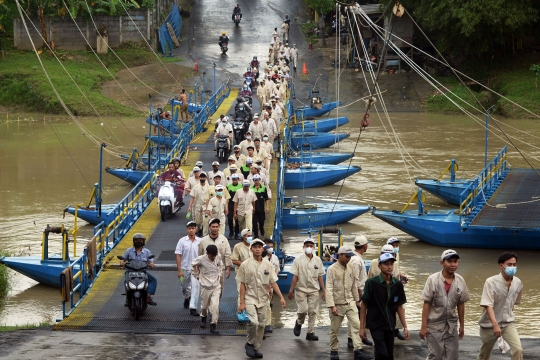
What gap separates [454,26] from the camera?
45.9m

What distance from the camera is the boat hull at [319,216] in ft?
78.9

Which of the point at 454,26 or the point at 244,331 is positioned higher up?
the point at 454,26

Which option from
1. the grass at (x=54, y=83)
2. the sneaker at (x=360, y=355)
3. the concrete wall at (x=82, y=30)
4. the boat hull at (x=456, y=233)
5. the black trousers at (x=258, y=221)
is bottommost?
the sneaker at (x=360, y=355)

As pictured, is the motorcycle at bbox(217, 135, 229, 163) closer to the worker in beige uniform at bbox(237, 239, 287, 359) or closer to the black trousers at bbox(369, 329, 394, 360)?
the worker in beige uniform at bbox(237, 239, 287, 359)

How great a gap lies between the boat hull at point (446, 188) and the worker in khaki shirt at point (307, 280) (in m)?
14.2

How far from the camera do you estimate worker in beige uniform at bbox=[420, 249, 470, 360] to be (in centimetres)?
1059

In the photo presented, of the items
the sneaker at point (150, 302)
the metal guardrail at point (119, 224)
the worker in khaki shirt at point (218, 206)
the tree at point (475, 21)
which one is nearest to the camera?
the sneaker at point (150, 302)

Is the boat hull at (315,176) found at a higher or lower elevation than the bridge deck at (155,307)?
higher

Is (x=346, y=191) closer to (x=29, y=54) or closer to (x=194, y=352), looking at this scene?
(x=194, y=352)

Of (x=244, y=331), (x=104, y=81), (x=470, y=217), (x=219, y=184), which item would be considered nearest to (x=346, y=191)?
(x=470, y=217)

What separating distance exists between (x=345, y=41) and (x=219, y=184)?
38.3 meters

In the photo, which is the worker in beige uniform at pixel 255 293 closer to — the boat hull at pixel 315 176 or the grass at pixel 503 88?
the boat hull at pixel 315 176

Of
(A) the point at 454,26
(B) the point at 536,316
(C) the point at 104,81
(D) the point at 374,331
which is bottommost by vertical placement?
(B) the point at 536,316

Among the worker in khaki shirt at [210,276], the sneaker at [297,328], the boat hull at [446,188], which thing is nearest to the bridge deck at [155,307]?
the worker in khaki shirt at [210,276]
